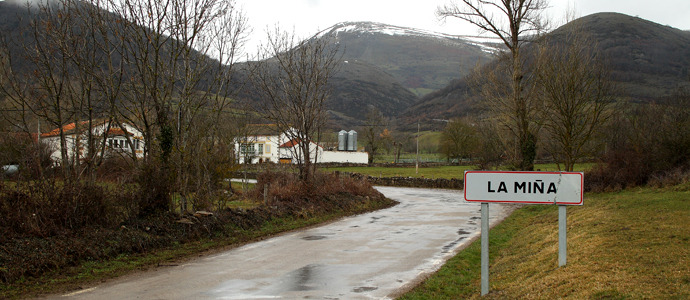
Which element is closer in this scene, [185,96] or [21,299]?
[21,299]

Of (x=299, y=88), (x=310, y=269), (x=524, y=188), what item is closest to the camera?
(x=524, y=188)

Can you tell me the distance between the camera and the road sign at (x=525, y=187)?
6109 millimetres

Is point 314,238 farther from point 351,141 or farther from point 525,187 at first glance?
point 351,141

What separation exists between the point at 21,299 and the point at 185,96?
795cm

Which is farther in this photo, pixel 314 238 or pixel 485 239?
pixel 314 238

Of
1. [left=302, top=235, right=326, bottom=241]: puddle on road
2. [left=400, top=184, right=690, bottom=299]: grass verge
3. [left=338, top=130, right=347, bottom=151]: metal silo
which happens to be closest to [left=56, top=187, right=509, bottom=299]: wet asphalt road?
[left=302, top=235, right=326, bottom=241]: puddle on road

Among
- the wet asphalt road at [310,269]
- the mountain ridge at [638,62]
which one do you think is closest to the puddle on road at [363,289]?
the wet asphalt road at [310,269]

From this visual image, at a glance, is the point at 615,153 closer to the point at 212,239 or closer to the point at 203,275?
the point at 212,239

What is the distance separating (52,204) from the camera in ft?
35.1

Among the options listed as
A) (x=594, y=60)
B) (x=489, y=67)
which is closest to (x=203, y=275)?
(x=594, y=60)

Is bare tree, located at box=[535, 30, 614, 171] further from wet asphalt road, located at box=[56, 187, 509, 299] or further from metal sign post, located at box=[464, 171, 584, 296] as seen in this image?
metal sign post, located at box=[464, 171, 584, 296]

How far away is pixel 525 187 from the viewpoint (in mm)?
6230

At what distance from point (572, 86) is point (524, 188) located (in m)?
19.4

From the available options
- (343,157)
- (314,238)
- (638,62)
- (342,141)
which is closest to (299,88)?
(314,238)
